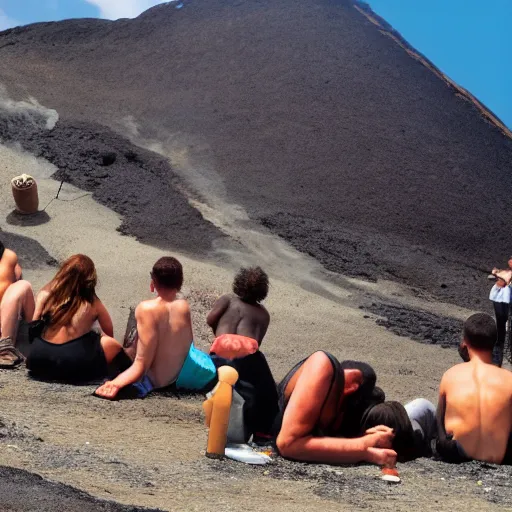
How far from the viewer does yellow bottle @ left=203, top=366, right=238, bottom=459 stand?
3840 mm

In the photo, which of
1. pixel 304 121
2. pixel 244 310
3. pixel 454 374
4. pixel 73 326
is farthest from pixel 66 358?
pixel 304 121

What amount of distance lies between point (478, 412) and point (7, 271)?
11.3ft

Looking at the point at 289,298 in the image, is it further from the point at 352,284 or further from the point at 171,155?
the point at 171,155

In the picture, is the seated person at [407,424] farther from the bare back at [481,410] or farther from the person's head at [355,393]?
the bare back at [481,410]

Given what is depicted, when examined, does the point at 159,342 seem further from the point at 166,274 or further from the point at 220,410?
the point at 220,410

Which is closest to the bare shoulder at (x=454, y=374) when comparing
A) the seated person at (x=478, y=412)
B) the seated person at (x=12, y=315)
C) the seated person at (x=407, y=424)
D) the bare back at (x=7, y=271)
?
the seated person at (x=478, y=412)

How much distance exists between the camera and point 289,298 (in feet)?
35.5

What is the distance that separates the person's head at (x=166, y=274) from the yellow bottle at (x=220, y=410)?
1404mm

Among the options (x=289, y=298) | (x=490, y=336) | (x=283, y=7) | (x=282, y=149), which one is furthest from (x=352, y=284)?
(x=283, y=7)

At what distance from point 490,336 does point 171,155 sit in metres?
14.6

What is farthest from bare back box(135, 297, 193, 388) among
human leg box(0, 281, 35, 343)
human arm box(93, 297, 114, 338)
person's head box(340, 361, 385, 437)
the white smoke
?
the white smoke

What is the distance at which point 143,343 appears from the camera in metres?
5.14

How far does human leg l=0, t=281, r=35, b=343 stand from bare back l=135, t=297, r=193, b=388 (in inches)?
36.7

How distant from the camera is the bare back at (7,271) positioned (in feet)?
19.3
